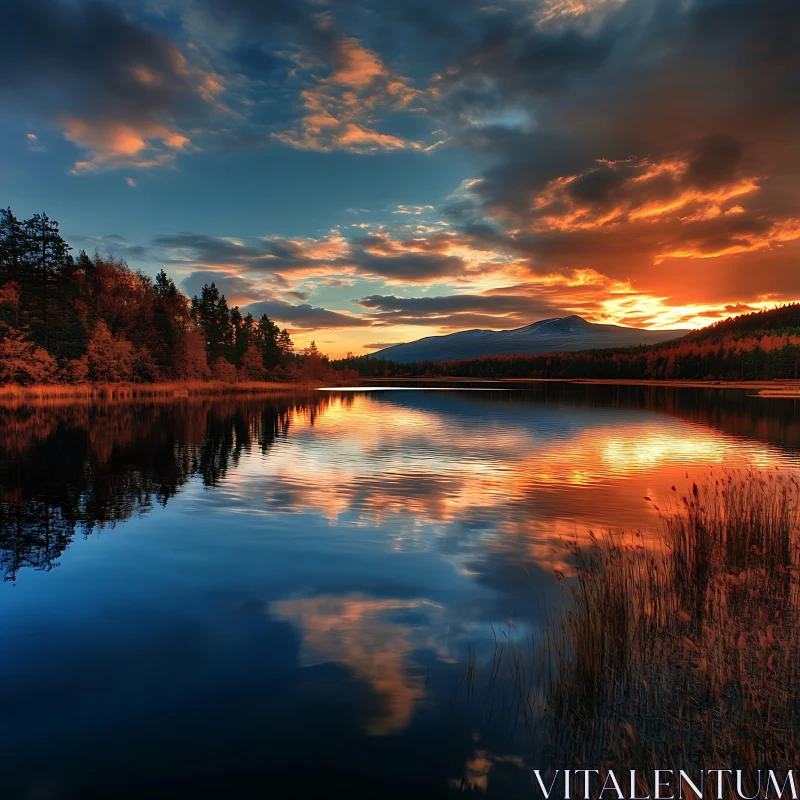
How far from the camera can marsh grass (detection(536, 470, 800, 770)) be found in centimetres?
612

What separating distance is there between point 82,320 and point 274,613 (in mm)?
89065

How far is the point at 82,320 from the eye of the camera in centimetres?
8400

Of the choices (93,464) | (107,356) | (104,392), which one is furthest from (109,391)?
(93,464)

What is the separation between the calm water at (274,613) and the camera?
6676 millimetres

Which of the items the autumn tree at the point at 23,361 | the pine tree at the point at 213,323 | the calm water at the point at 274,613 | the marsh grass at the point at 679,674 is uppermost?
the pine tree at the point at 213,323

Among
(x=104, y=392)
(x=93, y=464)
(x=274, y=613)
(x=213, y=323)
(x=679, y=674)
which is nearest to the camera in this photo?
(x=679, y=674)

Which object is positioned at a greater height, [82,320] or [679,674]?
[82,320]

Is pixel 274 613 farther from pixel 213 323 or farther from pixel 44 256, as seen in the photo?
pixel 213 323

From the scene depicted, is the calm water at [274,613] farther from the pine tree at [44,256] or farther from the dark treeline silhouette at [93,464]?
the pine tree at [44,256]

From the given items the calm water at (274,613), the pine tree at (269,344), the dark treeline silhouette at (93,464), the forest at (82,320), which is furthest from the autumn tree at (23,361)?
the pine tree at (269,344)

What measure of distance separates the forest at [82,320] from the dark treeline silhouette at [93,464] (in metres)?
21.6

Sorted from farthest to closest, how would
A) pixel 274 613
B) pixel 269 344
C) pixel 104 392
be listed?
pixel 269 344 → pixel 104 392 → pixel 274 613

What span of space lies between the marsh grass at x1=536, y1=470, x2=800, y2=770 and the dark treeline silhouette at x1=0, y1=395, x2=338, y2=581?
42.1 ft

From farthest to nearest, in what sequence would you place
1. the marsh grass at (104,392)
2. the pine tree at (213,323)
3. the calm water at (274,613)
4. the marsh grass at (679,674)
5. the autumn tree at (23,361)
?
the pine tree at (213,323)
the autumn tree at (23,361)
the marsh grass at (104,392)
the calm water at (274,613)
the marsh grass at (679,674)
